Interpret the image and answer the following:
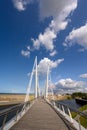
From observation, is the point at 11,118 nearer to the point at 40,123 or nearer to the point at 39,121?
the point at 39,121

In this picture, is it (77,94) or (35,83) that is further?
(77,94)

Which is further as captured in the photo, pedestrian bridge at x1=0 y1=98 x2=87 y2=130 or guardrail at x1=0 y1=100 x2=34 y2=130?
pedestrian bridge at x1=0 y1=98 x2=87 y2=130

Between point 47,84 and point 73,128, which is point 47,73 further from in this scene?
point 73,128

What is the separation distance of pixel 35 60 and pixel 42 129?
48.6 meters

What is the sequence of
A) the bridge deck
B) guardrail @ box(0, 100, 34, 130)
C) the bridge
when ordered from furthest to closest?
the bridge deck < the bridge < guardrail @ box(0, 100, 34, 130)

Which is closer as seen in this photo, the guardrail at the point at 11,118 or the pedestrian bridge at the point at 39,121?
the guardrail at the point at 11,118

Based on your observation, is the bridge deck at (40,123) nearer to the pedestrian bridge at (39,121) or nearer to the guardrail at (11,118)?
the pedestrian bridge at (39,121)

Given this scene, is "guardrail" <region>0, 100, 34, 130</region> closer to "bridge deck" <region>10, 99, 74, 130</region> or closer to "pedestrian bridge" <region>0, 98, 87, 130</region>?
"pedestrian bridge" <region>0, 98, 87, 130</region>

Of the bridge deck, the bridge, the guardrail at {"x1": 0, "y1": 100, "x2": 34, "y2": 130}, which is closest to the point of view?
the guardrail at {"x1": 0, "y1": 100, "x2": 34, "y2": 130}

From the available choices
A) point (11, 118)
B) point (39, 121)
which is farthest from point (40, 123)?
point (11, 118)

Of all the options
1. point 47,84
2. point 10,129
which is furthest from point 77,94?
point 10,129

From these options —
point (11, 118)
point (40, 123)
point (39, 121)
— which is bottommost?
point (40, 123)

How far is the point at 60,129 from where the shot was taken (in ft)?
32.5

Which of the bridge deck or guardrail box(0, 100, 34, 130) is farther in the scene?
the bridge deck
